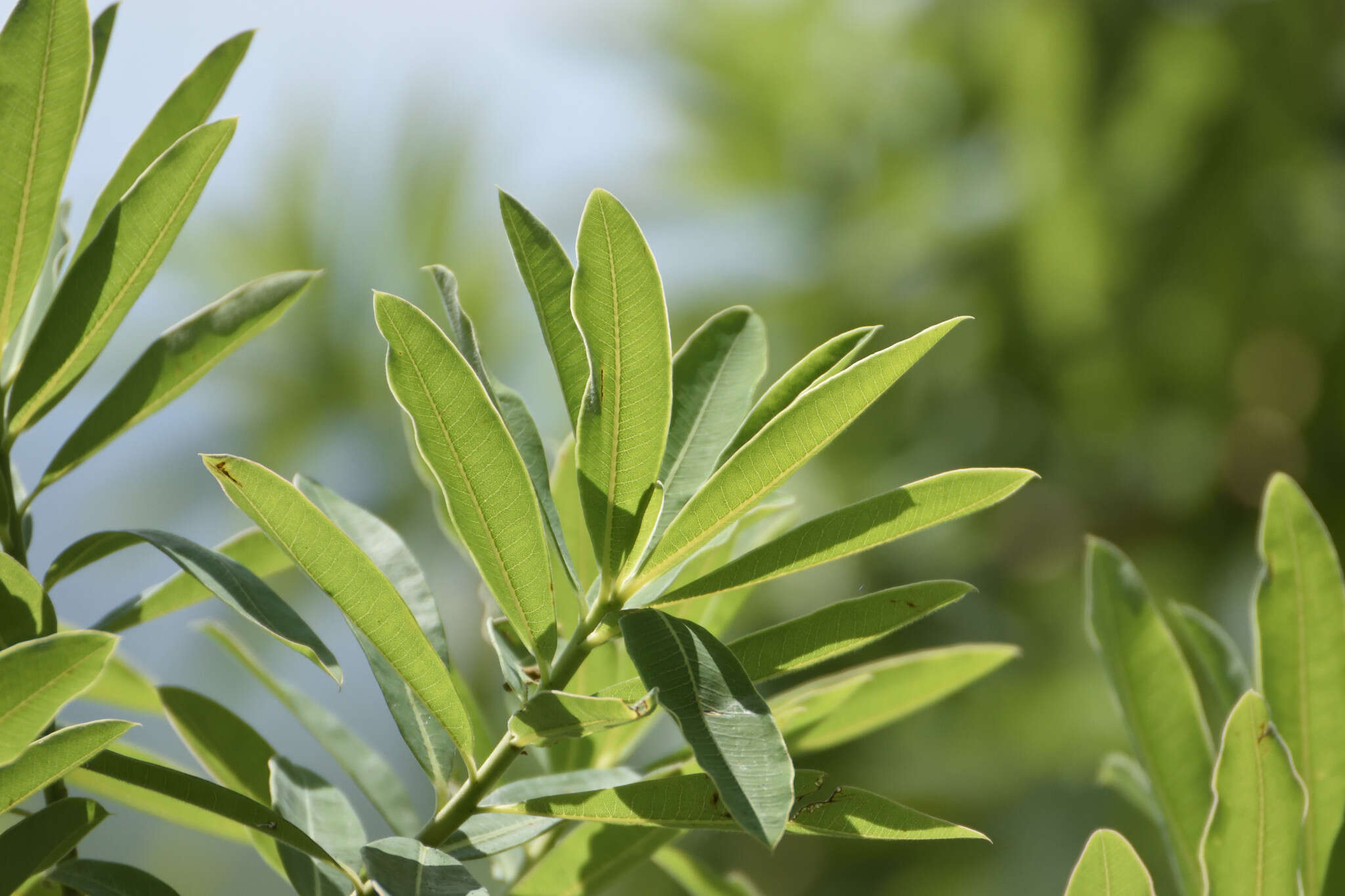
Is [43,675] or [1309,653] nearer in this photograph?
[43,675]

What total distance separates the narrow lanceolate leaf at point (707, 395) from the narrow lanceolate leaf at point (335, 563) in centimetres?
10

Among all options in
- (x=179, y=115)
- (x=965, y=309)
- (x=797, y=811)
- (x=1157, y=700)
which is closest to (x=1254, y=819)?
(x=1157, y=700)

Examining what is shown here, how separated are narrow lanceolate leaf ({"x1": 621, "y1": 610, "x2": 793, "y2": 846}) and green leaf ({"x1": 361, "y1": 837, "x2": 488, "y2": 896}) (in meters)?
0.09

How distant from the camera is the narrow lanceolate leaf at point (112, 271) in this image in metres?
0.37

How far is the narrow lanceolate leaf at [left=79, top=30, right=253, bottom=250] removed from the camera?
433 millimetres

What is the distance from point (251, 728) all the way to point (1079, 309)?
65.1 inches

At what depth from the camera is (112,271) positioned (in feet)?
1.29

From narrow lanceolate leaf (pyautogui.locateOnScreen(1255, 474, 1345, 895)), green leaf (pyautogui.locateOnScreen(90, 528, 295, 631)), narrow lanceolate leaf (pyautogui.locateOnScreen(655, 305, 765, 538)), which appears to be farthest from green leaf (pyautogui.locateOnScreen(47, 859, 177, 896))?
narrow lanceolate leaf (pyautogui.locateOnScreen(1255, 474, 1345, 895))

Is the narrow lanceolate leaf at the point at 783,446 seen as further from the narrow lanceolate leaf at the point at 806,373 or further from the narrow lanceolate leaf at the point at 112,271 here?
the narrow lanceolate leaf at the point at 112,271

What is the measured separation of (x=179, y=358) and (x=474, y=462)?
0.18 metres

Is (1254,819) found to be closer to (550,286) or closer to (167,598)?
(550,286)

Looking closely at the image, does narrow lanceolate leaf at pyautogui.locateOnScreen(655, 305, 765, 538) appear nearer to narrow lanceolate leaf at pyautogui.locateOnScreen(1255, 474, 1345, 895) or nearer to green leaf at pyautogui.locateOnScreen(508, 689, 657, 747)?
green leaf at pyautogui.locateOnScreen(508, 689, 657, 747)

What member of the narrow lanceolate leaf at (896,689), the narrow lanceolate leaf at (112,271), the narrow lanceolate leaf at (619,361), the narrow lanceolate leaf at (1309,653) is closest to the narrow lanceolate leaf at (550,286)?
the narrow lanceolate leaf at (619,361)

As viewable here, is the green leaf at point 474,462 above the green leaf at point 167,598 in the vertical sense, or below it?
→ above
